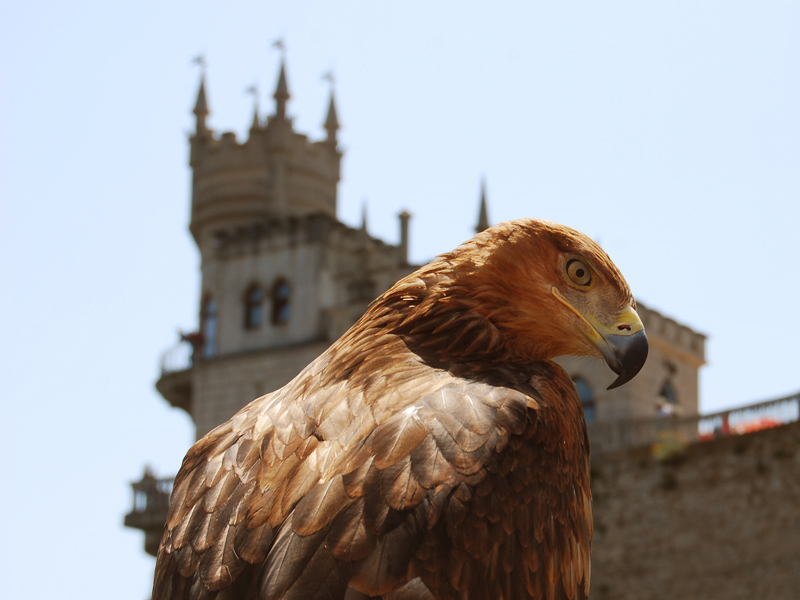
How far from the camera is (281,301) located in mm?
37812

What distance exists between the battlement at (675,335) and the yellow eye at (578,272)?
98.4ft

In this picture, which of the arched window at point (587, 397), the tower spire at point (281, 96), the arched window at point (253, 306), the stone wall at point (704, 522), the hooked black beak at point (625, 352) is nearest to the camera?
the hooked black beak at point (625, 352)

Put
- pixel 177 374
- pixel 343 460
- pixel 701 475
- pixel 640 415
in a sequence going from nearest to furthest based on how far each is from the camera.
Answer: pixel 343 460 < pixel 701 475 < pixel 640 415 < pixel 177 374

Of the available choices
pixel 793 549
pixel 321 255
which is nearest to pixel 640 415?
pixel 793 549

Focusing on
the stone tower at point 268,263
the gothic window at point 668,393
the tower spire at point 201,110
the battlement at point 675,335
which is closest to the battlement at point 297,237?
the stone tower at point 268,263

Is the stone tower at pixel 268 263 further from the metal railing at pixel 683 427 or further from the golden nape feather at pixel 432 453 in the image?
the golden nape feather at pixel 432 453

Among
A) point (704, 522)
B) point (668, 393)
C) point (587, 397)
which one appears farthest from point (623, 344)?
point (668, 393)

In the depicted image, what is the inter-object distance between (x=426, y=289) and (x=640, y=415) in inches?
1204

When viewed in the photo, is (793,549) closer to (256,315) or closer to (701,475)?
(701,475)

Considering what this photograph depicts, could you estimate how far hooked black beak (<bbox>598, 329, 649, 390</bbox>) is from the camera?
10.4 feet

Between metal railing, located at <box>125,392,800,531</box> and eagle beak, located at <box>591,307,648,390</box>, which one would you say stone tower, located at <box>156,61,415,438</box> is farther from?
eagle beak, located at <box>591,307,648,390</box>

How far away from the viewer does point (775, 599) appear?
2695 centimetres

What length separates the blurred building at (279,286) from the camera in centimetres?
3450

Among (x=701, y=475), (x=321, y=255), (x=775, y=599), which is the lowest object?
(x=775, y=599)
